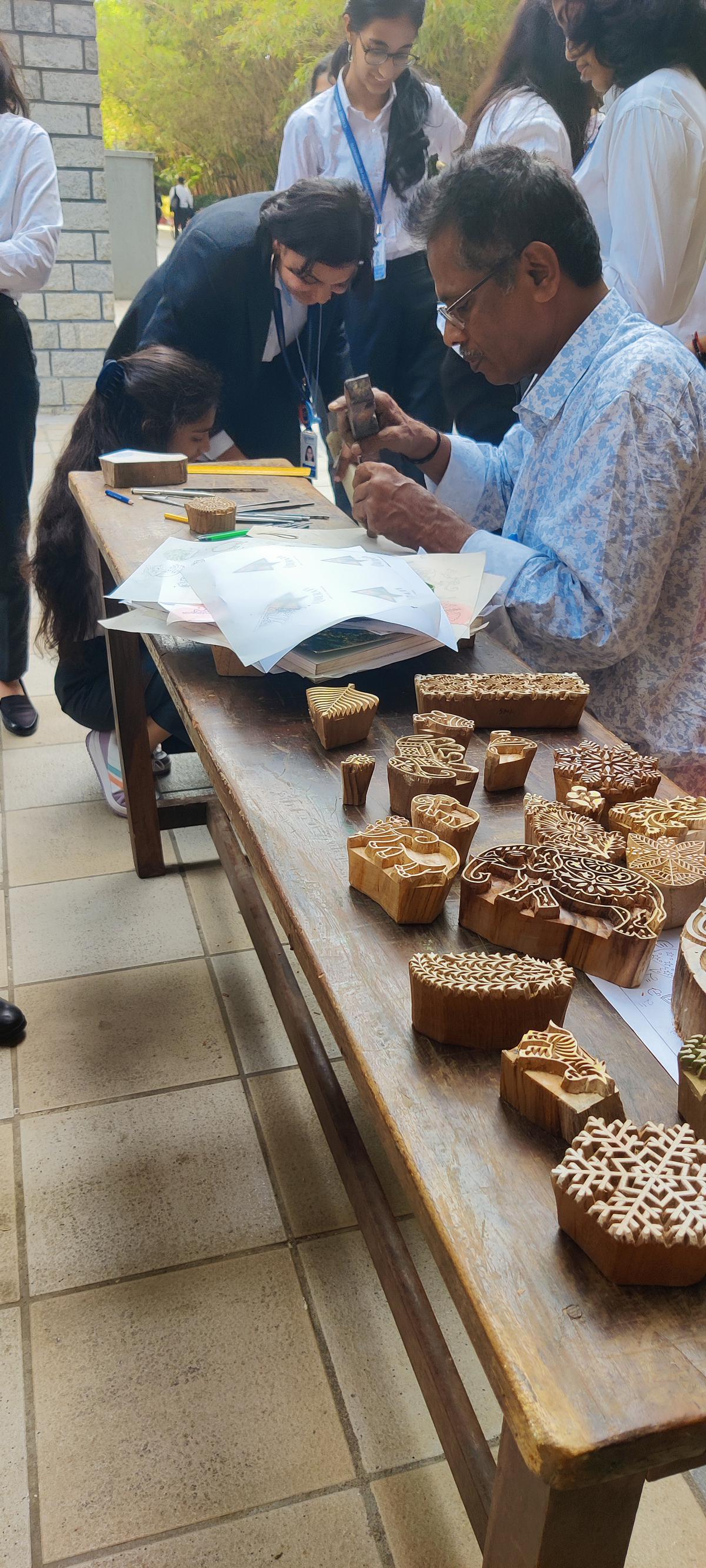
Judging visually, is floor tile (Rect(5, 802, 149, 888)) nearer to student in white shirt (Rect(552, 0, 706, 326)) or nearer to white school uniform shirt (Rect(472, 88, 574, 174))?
student in white shirt (Rect(552, 0, 706, 326))

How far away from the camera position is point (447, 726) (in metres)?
1.16

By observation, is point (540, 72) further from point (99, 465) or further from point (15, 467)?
point (15, 467)

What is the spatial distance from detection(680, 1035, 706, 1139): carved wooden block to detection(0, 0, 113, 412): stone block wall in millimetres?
7005

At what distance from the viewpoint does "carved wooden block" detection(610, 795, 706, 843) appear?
97 centimetres

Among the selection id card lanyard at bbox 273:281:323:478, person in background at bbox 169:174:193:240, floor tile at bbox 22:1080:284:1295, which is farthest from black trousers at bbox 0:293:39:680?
person in background at bbox 169:174:193:240

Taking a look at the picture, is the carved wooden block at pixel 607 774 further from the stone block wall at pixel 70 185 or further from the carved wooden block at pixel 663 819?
the stone block wall at pixel 70 185

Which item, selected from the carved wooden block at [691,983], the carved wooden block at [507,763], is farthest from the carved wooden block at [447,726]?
the carved wooden block at [691,983]

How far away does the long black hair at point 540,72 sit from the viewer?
267cm

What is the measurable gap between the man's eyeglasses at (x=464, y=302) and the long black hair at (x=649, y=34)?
3.82 feet

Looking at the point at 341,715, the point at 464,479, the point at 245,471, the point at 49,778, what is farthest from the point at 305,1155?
the point at 49,778

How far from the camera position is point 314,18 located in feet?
17.1

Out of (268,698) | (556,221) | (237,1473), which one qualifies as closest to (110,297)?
(556,221)

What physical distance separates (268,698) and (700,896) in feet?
2.21

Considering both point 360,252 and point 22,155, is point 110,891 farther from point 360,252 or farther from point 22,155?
point 22,155
